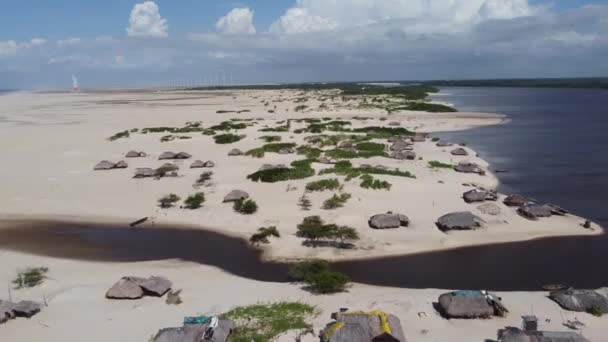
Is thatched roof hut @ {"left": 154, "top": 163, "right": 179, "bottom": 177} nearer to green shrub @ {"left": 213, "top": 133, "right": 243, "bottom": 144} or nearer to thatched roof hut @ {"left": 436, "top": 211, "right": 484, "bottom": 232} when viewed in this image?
green shrub @ {"left": 213, "top": 133, "right": 243, "bottom": 144}

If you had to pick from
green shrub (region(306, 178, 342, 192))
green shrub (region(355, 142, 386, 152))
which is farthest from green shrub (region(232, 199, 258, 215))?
green shrub (region(355, 142, 386, 152))

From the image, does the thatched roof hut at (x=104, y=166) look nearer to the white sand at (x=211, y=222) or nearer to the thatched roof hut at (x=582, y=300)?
the white sand at (x=211, y=222)

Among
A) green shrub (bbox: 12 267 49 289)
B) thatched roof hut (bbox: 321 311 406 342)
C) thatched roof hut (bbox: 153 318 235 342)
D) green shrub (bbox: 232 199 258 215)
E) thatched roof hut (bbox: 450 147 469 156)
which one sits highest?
thatched roof hut (bbox: 450 147 469 156)

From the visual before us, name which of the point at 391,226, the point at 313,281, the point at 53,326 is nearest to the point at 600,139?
the point at 391,226

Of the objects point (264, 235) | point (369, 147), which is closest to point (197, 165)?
point (264, 235)

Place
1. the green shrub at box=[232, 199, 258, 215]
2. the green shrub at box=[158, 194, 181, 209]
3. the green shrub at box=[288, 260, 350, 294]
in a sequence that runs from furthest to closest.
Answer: the green shrub at box=[158, 194, 181, 209] → the green shrub at box=[232, 199, 258, 215] → the green shrub at box=[288, 260, 350, 294]

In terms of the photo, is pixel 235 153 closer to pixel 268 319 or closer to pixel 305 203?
pixel 305 203
